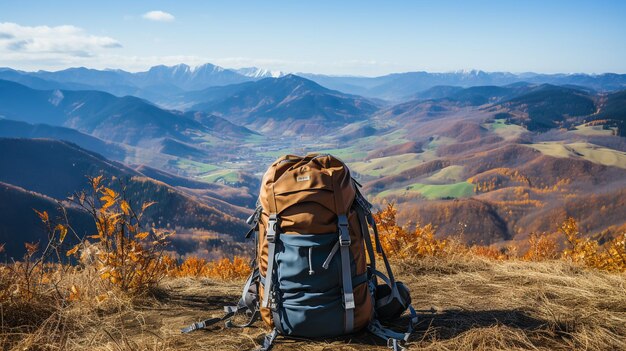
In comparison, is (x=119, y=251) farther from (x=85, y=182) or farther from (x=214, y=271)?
(x=85, y=182)

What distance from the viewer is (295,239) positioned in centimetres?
311

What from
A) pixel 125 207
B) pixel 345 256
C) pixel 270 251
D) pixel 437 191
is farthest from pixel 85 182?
pixel 345 256

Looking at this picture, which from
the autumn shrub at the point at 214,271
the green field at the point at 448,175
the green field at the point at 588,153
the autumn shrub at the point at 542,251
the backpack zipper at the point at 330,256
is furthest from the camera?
the green field at the point at 448,175

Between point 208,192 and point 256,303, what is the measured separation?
17070 cm

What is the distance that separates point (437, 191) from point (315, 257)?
15047 centimetres

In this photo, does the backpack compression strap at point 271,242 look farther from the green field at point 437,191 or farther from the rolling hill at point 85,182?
the green field at point 437,191

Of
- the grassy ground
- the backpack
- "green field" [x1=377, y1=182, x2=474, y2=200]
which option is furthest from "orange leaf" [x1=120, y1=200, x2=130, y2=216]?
"green field" [x1=377, y1=182, x2=474, y2=200]

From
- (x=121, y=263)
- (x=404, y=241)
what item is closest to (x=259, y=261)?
(x=121, y=263)

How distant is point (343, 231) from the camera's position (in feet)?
10.0

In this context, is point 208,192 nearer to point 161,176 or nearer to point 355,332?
point 161,176

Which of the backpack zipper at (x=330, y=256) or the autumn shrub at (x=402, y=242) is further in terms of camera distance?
the autumn shrub at (x=402, y=242)

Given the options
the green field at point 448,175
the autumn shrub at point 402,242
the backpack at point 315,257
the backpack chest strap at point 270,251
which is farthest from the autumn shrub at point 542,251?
the green field at point 448,175

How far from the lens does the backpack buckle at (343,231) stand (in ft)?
9.96

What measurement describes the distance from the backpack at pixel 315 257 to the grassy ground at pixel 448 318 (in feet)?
0.48
